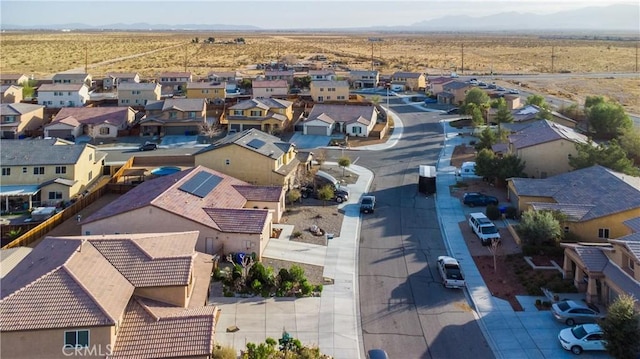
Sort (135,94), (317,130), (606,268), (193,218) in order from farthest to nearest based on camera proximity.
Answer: (135,94)
(317,130)
(193,218)
(606,268)

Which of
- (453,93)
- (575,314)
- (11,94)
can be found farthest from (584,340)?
(11,94)

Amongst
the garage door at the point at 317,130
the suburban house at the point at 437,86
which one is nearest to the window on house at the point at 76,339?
the garage door at the point at 317,130

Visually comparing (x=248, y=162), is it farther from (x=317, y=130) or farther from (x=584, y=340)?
(x=584, y=340)

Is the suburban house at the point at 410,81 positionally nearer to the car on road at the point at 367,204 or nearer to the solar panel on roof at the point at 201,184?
the car on road at the point at 367,204

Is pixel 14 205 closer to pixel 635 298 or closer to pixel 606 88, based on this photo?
pixel 635 298

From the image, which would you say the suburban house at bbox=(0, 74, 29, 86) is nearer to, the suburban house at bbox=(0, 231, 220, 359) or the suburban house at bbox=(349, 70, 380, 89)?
the suburban house at bbox=(349, 70, 380, 89)

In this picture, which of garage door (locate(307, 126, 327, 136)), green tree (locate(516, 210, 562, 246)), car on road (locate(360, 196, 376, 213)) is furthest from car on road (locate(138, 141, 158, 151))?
green tree (locate(516, 210, 562, 246))
